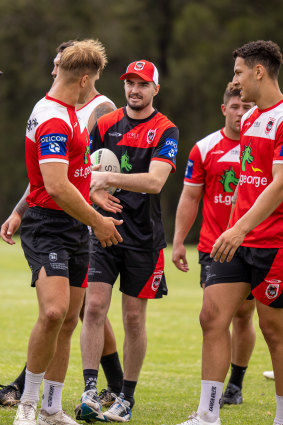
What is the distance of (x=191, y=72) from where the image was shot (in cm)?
4006

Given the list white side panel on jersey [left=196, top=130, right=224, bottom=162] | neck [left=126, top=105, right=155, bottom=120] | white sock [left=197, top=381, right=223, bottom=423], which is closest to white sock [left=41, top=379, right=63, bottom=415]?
white sock [left=197, top=381, right=223, bottom=423]

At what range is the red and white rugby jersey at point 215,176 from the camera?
274 inches

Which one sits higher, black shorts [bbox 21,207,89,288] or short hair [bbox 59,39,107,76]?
short hair [bbox 59,39,107,76]

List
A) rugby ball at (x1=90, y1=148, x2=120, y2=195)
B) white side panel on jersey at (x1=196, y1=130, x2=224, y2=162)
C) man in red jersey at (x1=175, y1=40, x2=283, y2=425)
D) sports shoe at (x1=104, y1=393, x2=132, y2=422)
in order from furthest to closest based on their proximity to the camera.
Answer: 1. white side panel on jersey at (x1=196, y1=130, x2=224, y2=162)
2. rugby ball at (x1=90, y1=148, x2=120, y2=195)
3. sports shoe at (x1=104, y1=393, x2=132, y2=422)
4. man in red jersey at (x1=175, y1=40, x2=283, y2=425)

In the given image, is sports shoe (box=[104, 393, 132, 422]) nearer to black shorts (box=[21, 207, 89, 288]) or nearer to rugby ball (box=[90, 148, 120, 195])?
black shorts (box=[21, 207, 89, 288])

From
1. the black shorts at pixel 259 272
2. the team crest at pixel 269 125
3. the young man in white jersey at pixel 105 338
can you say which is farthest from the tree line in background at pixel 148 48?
the black shorts at pixel 259 272

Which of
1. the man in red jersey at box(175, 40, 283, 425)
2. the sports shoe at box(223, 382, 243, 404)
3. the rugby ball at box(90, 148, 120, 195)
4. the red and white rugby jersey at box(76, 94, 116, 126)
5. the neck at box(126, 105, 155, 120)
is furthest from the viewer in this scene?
the sports shoe at box(223, 382, 243, 404)

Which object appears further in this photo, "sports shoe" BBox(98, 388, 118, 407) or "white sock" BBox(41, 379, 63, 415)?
"sports shoe" BBox(98, 388, 118, 407)

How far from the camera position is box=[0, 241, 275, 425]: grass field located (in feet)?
20.2

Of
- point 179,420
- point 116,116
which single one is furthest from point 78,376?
point 116,116

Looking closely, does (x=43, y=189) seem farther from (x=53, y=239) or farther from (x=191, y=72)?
(x=191, y=72)

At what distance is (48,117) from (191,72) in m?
36.0

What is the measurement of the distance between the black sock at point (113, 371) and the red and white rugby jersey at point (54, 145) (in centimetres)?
172

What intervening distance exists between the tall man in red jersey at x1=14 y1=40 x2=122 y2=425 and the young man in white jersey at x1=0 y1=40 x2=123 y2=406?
53 centimetres
